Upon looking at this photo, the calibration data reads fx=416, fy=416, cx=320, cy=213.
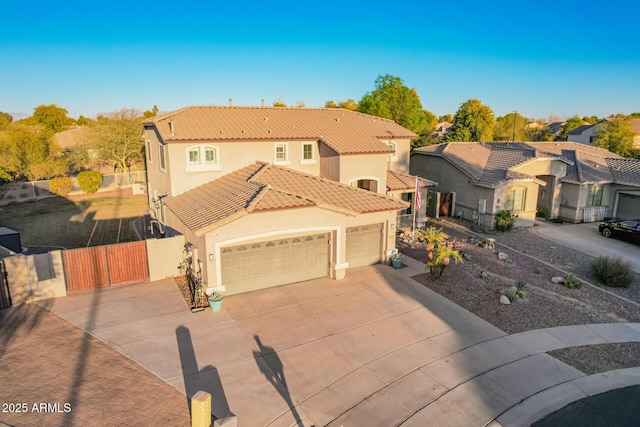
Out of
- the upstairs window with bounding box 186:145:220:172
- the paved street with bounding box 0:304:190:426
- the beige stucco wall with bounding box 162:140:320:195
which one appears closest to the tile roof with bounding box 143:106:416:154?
the beige stucco wall with bounding box 162:140:320:195

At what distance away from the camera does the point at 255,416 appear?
31.1 ft

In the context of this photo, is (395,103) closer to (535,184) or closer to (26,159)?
(535,184)

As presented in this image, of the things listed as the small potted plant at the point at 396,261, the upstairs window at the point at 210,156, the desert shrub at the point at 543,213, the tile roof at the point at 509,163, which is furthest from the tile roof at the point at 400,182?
the upstairs window at the point at 210,156

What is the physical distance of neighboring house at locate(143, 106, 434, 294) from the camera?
1598 cm

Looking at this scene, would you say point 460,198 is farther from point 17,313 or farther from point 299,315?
point 17,313

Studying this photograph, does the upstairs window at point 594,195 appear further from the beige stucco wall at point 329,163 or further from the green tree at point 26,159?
the green tree at point 26,159

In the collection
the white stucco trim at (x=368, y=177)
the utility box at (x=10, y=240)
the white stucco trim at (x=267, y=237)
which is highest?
the white stucco trim at (x=368, y=177)

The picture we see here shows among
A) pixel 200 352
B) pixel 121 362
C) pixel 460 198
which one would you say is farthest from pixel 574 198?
pixel 121 362

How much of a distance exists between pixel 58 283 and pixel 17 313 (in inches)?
64.0

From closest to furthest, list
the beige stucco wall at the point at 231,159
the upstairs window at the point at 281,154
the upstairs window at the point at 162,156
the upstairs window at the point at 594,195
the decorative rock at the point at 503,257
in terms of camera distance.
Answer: the decorative rock at the point at 503,257, the beige stucco wall at the point at 231,159, the upstairs window at the point at 162,156, the upstairs window at the point at 281,154, the upstairs window at the point at 594,195

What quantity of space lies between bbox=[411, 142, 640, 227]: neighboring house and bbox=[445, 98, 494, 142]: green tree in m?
22.1

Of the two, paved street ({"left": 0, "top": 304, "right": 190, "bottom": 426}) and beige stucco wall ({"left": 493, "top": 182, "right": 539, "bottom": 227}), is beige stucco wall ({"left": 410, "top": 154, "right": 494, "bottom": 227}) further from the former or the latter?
paved street ({"left": 0, "top": 304, "right": 190, "bottom": 426})

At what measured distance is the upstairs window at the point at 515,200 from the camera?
1083 inches

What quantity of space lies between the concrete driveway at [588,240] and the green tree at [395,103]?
2856cm
